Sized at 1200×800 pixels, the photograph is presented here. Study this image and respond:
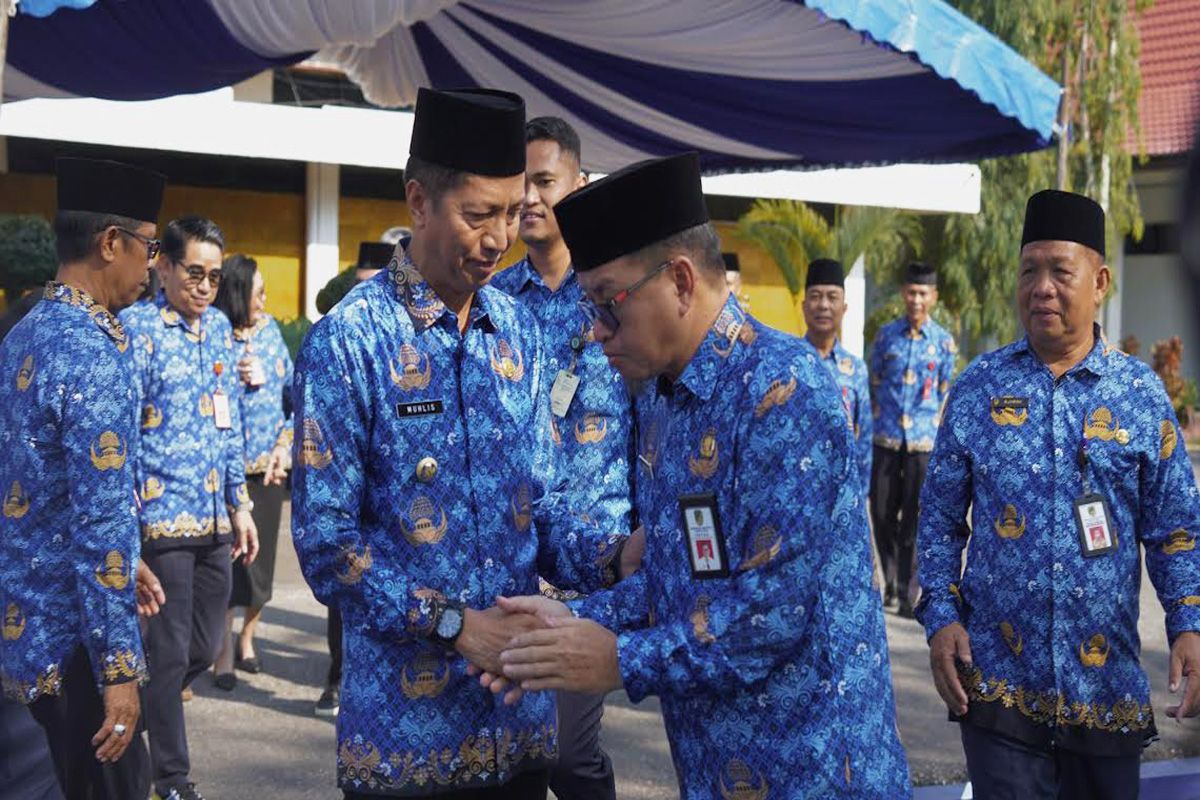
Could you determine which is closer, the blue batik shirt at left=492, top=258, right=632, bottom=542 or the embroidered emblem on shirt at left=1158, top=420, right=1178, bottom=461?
the embroidered emblem on shirt at left=1158, top=420, right=1178, bottom=461

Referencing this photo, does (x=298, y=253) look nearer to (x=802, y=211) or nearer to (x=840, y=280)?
(x=802, y=211)

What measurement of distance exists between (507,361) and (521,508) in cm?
33

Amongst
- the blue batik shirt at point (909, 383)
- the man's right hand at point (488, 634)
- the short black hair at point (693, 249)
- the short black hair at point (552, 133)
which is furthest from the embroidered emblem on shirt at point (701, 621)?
the blue batik shirt at point (909, 383)

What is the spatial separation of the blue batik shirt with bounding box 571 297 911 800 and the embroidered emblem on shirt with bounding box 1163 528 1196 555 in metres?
1.77

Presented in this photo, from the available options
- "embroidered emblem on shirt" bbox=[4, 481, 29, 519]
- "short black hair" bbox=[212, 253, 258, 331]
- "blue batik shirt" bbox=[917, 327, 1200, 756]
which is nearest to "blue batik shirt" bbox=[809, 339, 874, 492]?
"short black hair" bbox=[212, 253, 258, 331]

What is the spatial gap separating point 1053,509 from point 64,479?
8.92 ft

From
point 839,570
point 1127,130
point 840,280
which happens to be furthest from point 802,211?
point 839,570

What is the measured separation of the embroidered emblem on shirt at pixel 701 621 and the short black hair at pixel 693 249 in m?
0.58

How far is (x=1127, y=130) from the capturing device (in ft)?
81.9

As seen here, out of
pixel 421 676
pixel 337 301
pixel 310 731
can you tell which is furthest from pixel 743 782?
pixel 337 301

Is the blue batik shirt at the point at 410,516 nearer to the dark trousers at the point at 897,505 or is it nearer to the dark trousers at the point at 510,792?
the dark trousers at the point at 510,792

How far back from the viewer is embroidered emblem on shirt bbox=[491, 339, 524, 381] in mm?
3230

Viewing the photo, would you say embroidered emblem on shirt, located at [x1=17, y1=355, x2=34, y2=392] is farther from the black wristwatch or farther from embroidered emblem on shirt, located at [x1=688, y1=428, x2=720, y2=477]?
embroidered emblem on shirt, located at [x1=688, y1=428, x2=720, y2=477]

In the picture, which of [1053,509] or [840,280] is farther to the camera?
[840,280]
